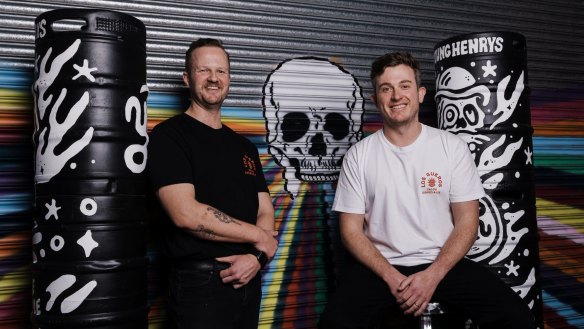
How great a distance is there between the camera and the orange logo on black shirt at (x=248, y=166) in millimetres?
2719

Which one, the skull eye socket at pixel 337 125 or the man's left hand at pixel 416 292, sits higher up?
the skull eye socket at pixel 337 125

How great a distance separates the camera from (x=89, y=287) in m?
2.20

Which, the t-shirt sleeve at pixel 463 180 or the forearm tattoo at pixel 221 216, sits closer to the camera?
the forearm tattoo at pixel 221 216

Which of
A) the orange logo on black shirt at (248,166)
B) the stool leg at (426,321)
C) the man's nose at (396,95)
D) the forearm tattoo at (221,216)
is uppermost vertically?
the man's nose at (396,95)

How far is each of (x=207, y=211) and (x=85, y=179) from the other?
1.76ft

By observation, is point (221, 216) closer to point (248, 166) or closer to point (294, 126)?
point (248, 166)

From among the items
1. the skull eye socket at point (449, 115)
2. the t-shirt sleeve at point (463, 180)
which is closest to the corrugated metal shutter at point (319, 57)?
the skull eye socket at point (449, 115)

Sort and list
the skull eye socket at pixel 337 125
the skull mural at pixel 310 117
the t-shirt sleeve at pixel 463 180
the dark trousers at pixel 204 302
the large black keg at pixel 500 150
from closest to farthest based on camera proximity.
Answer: the dark trousers at pixel 204 302 → the t-shirt sleeve at pixel 463 180 → the large black keg at pixel 500 150 → the skull mural at pixel 310 117 → the skull eye socket at pixel 337 125

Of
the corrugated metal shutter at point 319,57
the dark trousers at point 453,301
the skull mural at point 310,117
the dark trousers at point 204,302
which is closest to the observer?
the dark trousers at point 204,302

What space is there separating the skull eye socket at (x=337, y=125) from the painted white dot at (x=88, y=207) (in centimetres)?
183

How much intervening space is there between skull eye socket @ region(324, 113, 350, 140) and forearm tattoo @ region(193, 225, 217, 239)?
58.9 inches

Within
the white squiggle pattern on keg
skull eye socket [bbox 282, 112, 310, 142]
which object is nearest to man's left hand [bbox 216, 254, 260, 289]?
the white squiggle pattern on keg

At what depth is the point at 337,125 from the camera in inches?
146

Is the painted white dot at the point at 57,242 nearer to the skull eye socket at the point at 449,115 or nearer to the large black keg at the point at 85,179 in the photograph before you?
the large black keg at the point at 85,179
